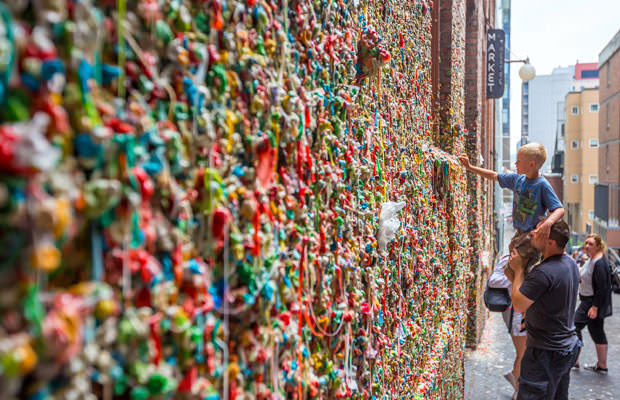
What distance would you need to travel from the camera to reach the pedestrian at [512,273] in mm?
4281

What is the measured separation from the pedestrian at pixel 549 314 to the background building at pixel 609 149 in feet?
100

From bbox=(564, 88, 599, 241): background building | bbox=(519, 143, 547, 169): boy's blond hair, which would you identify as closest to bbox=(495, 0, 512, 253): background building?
bbox=(564, 88, 599, 241): background building

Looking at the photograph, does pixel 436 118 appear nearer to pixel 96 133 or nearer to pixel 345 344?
pixel 345 344

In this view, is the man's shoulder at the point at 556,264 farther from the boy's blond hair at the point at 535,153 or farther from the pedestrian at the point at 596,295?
the pedestrian at the point at 596,295

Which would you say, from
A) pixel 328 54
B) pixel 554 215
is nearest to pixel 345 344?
pixel 328 54

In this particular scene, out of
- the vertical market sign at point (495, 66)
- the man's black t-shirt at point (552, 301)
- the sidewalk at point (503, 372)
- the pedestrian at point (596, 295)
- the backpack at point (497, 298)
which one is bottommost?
the sidewalk at point (503, 372)

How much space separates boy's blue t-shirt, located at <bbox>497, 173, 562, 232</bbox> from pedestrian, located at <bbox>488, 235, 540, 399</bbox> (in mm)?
162

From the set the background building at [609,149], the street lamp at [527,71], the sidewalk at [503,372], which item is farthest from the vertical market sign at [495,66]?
the background building at [609,149]

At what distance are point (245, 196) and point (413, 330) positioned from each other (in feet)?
8.68

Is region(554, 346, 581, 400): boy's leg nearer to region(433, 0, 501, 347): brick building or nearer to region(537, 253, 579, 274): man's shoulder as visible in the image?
region(537, 253, 579, 274): man's shoulder

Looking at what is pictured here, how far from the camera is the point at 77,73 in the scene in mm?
722

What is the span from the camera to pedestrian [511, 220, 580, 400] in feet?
12.0

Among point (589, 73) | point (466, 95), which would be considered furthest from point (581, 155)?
point (466, 95)

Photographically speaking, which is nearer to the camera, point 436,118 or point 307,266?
point 307,266
